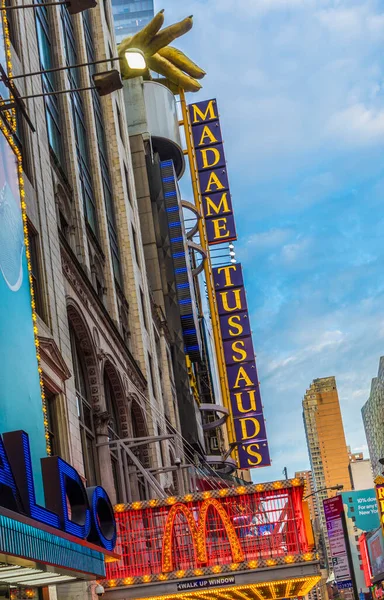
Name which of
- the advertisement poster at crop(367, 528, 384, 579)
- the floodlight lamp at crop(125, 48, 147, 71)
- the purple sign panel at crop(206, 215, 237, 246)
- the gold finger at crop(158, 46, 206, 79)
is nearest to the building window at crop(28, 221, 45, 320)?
the floodlight lamp at crop(125, 48, 147, 71)

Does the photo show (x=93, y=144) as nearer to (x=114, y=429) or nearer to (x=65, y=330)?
(x=114, y=429)

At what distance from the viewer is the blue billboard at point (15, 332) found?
14.9m

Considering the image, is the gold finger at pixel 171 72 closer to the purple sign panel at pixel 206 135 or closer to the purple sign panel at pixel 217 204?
the purple sign panel at pixel 206 135

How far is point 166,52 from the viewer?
67.1 meters

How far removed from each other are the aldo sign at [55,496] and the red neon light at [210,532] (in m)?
4.48

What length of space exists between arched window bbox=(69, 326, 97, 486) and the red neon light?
307 centimetres

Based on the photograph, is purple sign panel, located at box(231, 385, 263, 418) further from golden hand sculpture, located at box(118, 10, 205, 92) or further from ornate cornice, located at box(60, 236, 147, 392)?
ornate cornice, located at box(60, 236, 147, 392)

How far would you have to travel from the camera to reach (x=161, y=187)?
170ft

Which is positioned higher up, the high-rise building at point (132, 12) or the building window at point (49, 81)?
the high-rise building at point (132, 12)

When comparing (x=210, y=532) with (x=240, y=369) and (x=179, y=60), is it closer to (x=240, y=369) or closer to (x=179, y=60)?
(x=240, y=369)

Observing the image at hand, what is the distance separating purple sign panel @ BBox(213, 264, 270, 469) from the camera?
60125 millimetres

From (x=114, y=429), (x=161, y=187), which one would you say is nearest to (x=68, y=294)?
(x=114, y=429)

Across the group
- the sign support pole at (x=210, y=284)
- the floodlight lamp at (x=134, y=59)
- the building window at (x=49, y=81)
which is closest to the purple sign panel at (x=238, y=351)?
the sign support pole at (x=210, y=284)

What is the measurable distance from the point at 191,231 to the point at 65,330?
47.2 meters
